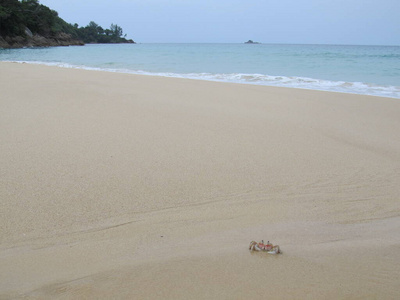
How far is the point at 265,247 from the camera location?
1.75 meters

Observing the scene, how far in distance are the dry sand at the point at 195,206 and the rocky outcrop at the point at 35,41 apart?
166 ft

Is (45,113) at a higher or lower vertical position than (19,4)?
lower

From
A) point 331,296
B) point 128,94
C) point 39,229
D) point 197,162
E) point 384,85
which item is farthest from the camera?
point 384,85

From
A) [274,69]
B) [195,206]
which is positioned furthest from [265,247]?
[274,69]

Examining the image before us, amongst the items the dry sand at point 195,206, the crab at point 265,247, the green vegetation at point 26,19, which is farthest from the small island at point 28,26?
the crab at point 265,247

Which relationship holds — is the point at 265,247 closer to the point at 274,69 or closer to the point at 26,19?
the point at 274,69

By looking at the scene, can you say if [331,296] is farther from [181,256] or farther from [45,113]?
[45,113]

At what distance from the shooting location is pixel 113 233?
1888 mm

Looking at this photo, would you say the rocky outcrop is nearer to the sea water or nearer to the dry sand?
the sea water

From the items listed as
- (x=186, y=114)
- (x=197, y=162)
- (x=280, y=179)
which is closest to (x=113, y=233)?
(x=197, y=162)

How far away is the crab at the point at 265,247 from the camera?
5.65ft

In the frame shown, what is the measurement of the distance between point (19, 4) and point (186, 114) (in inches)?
2487

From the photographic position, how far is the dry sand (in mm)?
1518

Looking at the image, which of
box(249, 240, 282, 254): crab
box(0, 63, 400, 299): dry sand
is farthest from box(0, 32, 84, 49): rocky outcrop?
box(249, 240, 282, 254): crab
